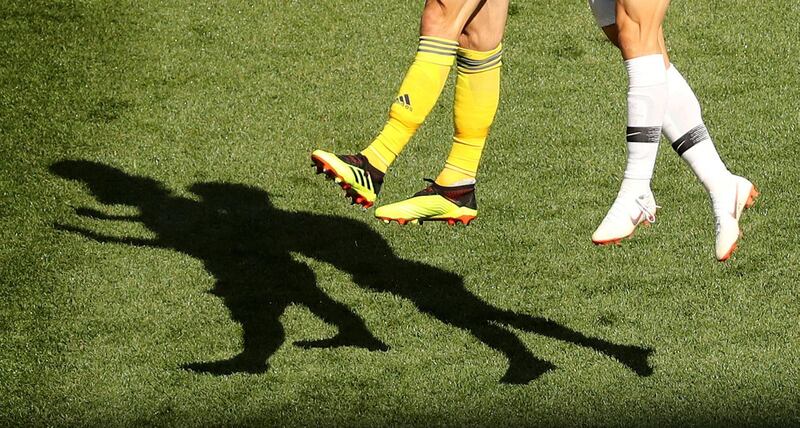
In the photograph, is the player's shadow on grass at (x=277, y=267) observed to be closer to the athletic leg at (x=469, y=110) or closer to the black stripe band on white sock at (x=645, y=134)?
the athletic leg at (x=469, y=110)

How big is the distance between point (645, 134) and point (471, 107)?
51.1 inches

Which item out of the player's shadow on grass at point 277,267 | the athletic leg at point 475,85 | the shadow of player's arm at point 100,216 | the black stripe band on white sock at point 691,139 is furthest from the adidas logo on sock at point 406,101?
the shadow of player's arm at point 100,216

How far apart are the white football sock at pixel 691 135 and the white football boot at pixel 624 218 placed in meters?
0.35

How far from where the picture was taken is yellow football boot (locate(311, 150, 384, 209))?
654cm

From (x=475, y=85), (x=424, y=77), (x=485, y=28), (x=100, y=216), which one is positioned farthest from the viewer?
(x=100, y=216)

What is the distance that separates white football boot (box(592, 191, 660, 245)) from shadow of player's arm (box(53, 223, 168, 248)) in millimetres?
4423

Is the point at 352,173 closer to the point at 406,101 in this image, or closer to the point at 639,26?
the point at 406,101

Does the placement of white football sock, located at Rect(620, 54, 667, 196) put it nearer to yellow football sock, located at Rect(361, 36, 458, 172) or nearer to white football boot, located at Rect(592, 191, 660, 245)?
white football boot, located at Rect(592, 191, 660, 245)

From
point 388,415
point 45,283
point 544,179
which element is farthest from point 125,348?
point 544,179

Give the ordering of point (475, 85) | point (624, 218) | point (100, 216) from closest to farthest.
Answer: point (624, 218), point (475, 85), point (100, 216)

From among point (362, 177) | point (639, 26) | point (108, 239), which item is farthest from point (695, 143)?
point (108, 239)

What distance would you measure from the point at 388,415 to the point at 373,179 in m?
1.99

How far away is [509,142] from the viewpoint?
38.0 ft

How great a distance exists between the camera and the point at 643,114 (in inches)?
262
